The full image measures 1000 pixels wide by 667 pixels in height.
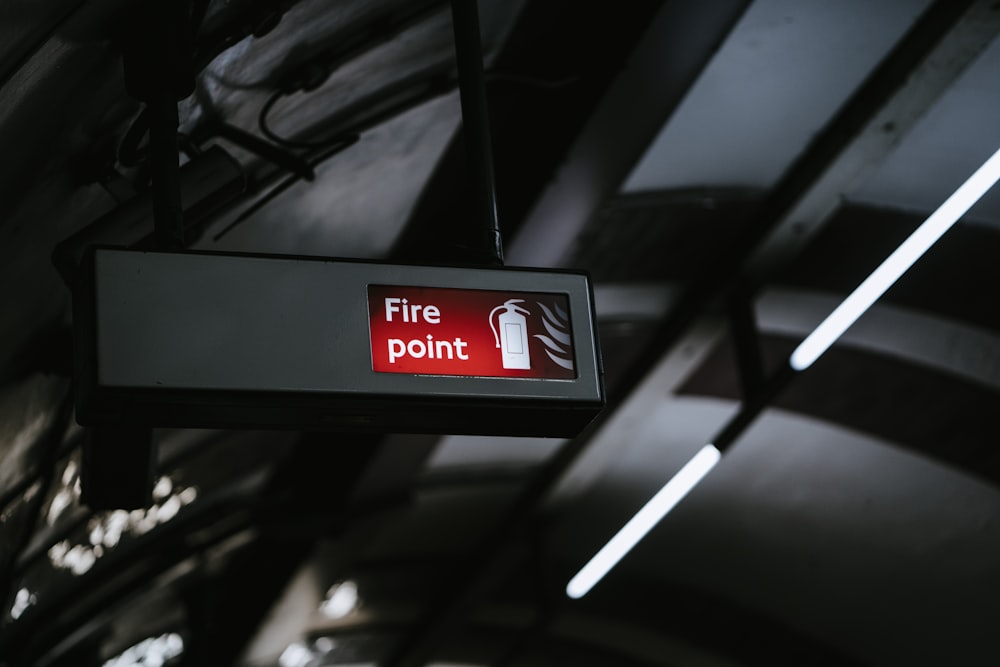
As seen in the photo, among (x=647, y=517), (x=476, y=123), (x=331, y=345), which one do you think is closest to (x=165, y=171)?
(x=331, y=345)

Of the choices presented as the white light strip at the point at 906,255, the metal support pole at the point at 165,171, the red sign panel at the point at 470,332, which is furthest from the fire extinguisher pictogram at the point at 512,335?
the white light strip at the point at 906,255

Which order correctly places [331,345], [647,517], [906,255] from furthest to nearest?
[647,517]
[906,255]
[331,345]

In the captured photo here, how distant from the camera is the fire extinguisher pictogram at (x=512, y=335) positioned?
3084 millimetres

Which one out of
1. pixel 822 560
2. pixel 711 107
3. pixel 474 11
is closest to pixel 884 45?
pixel 711 107

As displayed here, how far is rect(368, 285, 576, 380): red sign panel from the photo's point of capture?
9.87 feet

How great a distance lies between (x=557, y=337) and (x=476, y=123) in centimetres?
77

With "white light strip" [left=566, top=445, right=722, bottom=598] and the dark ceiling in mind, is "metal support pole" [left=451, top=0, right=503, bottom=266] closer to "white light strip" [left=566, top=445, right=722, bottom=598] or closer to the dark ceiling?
the dark ceiling

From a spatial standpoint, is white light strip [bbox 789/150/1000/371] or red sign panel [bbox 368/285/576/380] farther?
white light strip [bbox 789/150/1000/371]

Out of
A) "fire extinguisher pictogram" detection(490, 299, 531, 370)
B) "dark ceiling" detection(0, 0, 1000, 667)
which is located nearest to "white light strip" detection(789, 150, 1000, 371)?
"dark ceiling" detection(0, 0, 1000, 667)

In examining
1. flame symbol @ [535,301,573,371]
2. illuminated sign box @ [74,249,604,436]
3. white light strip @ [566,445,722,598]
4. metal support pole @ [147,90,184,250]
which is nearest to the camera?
illuminated sign box @ [74,249,604,436]

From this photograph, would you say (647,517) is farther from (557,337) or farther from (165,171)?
(165,171)

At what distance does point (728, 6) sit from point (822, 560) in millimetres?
6485

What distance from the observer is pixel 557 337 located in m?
3.13

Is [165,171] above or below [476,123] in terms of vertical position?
below
